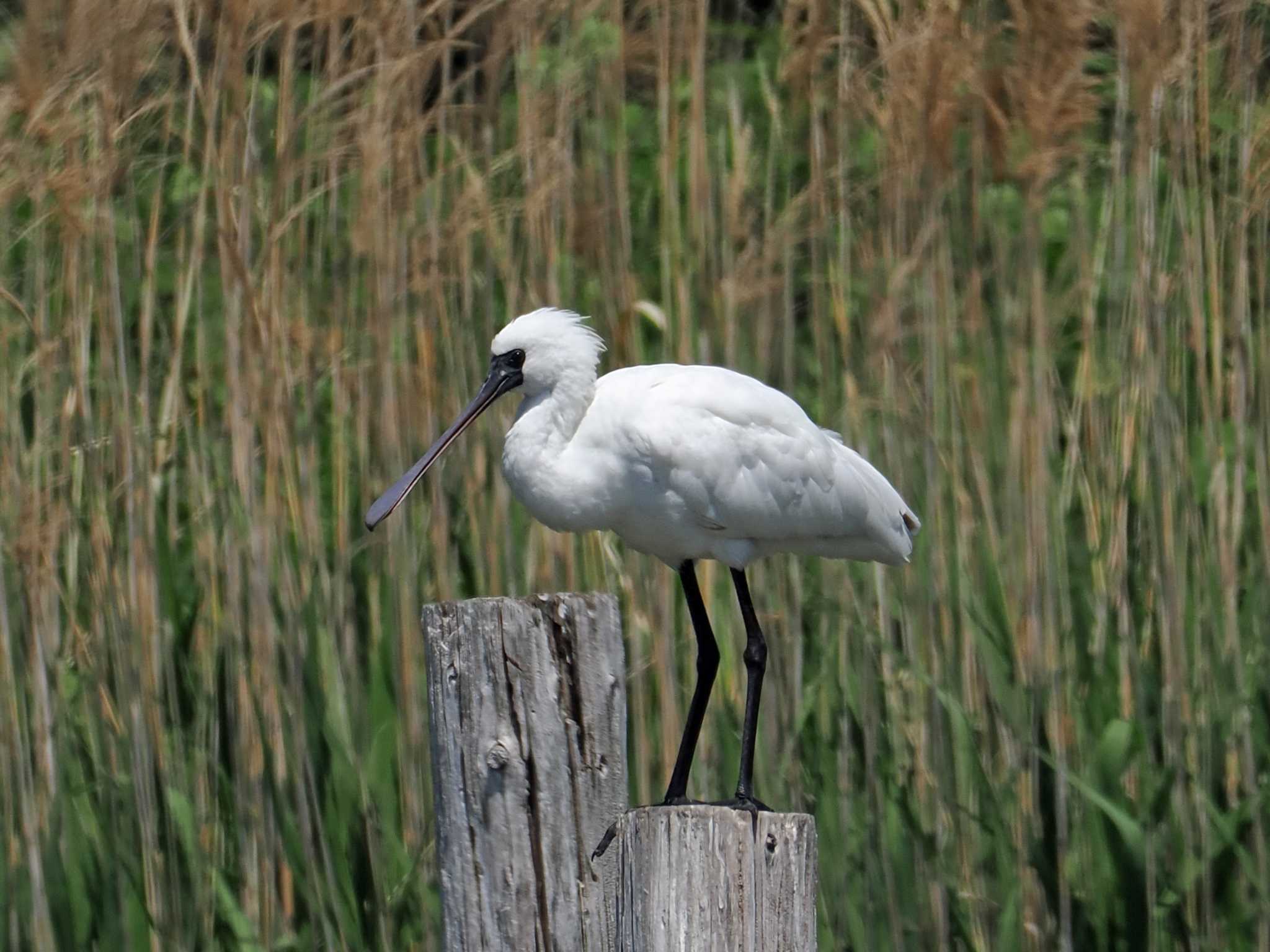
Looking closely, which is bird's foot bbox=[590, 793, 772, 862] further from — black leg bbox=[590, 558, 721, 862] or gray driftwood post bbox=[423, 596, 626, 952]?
black leg bbox=[590, 558, 721, 862]

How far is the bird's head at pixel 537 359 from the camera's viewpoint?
278 cm

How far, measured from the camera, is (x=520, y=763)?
2070 mm

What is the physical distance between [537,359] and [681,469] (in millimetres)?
298

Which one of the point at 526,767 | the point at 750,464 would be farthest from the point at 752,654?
the point at 526,767

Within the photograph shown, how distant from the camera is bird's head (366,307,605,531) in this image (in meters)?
2.78

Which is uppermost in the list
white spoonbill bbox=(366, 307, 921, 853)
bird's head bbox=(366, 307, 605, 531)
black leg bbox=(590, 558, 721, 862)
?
bird's head bbox=(366, 307, 605, 531)

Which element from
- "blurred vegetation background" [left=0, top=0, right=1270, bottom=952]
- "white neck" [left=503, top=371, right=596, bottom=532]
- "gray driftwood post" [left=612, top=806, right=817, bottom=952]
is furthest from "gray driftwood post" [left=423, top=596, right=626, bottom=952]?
"blurred vegetation background" [left=0, top=0, right=1270, bottom=952]

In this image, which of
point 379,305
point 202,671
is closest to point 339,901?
point 202,671

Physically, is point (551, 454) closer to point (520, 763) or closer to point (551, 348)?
point (551, 348)

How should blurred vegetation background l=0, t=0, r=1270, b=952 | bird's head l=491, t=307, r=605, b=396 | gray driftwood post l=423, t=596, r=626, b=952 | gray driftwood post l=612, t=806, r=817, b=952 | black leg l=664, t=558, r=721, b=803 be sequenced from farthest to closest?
1. blurred vegetation background l=0, t=0, r=1270, b=952
2. black leg l=664, t=558, r=721, b=803
3. bird's head l=491, t=307, r=605, b=396
4. gray driftwood post l=423, t=596, r=626, b=952
5. gray driftwood post l=612, t=806, r=817, b=952

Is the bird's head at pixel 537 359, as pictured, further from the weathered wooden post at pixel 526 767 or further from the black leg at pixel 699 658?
the weathered wooden post at pixel 526 767

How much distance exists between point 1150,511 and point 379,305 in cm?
149

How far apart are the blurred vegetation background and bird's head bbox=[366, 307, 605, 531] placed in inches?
17.8

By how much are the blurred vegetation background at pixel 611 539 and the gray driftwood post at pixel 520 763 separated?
35.5 inches
